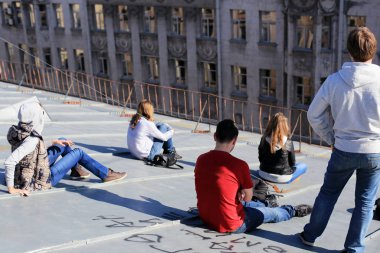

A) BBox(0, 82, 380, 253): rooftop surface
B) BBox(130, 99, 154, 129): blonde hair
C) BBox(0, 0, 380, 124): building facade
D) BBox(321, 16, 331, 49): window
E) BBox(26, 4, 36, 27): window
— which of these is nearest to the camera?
BBox(0, 82, 380, 253): rooftop surface

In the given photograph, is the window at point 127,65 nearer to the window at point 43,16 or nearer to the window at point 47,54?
the window at point 47,54

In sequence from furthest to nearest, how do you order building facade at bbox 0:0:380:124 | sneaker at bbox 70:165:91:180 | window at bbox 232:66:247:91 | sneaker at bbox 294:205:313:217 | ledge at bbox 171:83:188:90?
1. ledge at bbox 171:83:188:90
2. window at bbox 232:66:247:91
3. building facade at bbox 0:0:380:124
4. sneaker at bbox 70:165:91:180
5. sneaker at bbox 294:205:313:217

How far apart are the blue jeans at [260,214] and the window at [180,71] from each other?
24.2 m

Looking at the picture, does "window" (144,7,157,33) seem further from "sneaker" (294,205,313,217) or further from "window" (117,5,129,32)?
"sneaker" (294,205,313,217)

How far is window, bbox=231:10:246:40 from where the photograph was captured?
88.5ft

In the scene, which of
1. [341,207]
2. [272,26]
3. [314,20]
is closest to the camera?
[341,207]

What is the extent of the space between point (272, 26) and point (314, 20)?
9.99ft

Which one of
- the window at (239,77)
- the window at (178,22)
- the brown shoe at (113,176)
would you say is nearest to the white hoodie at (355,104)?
the brown shoe at (113,176)

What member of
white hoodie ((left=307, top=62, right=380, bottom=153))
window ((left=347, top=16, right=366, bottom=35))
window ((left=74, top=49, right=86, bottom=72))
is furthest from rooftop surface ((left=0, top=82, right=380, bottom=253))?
window ((left=74, top=49, right=86, bottom=72))

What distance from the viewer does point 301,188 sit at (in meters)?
7.91

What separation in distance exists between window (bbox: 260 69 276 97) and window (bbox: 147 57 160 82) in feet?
22.4

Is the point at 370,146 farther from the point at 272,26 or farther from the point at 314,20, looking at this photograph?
the point at 272,26

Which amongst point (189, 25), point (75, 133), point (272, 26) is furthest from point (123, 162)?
point (189, 25)

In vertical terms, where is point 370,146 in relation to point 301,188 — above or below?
above
